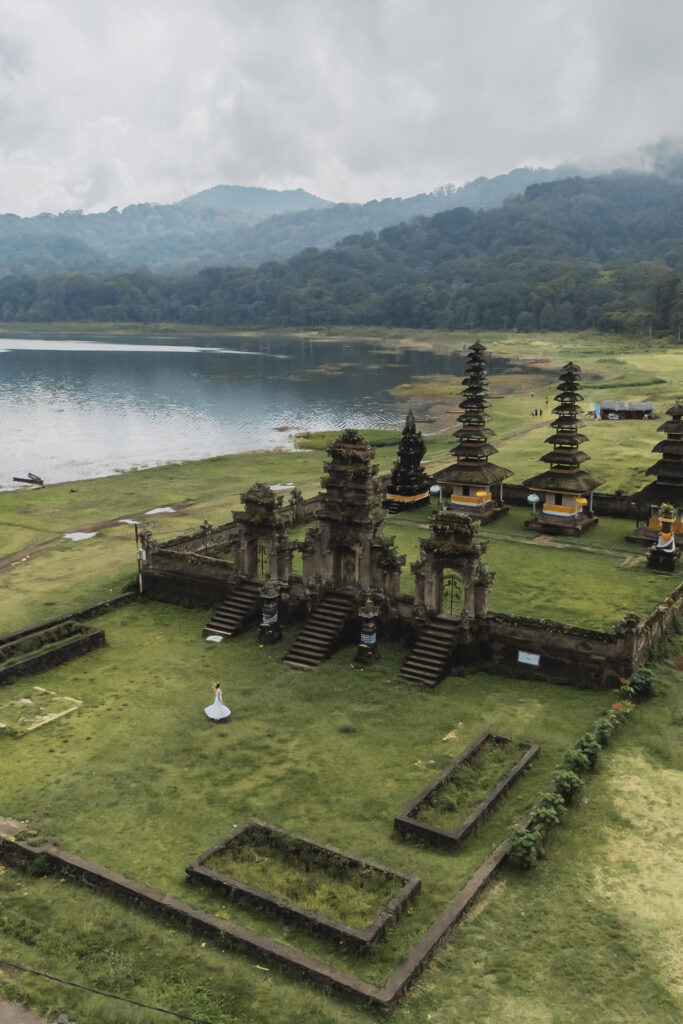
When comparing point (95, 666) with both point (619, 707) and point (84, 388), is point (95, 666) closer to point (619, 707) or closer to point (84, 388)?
point (619, 707)

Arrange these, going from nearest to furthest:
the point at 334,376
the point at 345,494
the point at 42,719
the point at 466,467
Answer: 1. the point at 42,719
2. the point at 345,494
3. the point at 466,467
4. the point at 334,376

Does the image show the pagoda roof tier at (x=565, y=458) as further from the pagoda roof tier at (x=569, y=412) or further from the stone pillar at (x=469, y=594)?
the stone pillar at (x=469, y=594)

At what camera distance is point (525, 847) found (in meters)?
18.8

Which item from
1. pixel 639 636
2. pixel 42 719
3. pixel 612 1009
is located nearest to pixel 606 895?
pixel 612 1009

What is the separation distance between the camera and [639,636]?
2728cm

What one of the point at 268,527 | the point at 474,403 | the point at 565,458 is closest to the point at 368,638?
the point at 268,527

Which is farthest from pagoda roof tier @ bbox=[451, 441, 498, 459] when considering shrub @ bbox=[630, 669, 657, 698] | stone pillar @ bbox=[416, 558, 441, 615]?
shrub @ bbox=[630, 669, 657, 698]

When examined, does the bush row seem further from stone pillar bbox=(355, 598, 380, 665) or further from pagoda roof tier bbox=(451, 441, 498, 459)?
pagoda roof tier bbox=(451, 441, 498, 459)

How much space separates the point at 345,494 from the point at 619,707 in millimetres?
12653

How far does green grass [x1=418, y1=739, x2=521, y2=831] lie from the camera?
20.7 meters

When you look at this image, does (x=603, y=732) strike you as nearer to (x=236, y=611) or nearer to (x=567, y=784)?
(x=567, y=784)

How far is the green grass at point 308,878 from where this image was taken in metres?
17.6

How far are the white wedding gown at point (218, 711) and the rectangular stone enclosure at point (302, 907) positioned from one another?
6173 mm

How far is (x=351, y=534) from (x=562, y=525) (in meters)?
19.1
